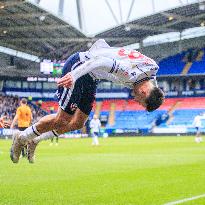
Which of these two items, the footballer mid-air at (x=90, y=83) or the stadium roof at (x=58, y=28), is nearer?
the footballer mid-air at (x=90, y=83)

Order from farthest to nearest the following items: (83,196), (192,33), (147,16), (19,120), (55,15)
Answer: (192,33) < (147,16) < (55,15) < (19,120) < (83,196)

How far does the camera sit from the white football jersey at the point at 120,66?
7.89 metres

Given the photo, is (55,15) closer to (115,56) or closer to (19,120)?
(19,120)

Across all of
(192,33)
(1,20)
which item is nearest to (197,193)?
(1,20)

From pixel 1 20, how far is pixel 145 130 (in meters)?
21.5

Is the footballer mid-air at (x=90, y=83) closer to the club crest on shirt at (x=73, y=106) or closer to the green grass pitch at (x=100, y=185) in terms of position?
the club crest on shirt at (x=73, y=106)

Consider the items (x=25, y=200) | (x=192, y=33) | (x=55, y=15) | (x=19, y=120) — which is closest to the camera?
(x=25, y=200)

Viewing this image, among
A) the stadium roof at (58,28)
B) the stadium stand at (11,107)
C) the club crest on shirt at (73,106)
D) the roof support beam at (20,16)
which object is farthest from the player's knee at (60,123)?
the stadium stand at (11,107)

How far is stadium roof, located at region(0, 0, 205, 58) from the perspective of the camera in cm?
5334

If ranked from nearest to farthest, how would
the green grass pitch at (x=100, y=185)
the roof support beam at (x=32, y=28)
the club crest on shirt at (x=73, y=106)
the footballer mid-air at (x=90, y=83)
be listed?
the footballer mid-air at (x=90, y=83)
the green grass pitch at (x=100, y=185)
the club crest on shirt at (x=73, y=106)
the roof support beam at (x=32, y=28)

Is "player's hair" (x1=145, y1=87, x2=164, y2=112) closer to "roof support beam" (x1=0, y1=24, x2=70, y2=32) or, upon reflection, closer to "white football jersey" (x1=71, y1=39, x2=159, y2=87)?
"white football jersey" (x1=71, y1=39, x2=159, y2=87)

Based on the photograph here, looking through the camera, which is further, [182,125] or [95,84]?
[182,125]

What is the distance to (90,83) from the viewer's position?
28.2 ft

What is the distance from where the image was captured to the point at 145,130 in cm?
6275
